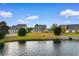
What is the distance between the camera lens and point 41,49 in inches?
78.1

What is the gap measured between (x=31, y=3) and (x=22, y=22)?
20 cm

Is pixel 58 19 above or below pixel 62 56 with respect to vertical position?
above

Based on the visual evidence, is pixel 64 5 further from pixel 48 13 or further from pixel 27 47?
pixel 27 47

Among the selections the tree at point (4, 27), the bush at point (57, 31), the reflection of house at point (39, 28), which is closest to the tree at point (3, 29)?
the tree at point (4, 27)

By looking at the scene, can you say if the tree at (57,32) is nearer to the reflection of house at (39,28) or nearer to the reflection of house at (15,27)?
the reflection of house at (39,28)

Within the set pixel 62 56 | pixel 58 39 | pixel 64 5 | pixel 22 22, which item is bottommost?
pixel 62 56

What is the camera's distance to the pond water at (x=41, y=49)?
1.96m

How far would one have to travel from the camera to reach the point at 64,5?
1.96 m

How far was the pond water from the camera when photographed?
196cm

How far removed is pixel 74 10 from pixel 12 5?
58 cm

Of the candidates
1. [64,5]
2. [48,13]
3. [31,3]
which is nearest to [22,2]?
[31,3]

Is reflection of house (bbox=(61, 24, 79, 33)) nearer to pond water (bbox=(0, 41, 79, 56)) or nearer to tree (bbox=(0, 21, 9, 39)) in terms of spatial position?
pond water (bbox=(0, 41, 79, 56))

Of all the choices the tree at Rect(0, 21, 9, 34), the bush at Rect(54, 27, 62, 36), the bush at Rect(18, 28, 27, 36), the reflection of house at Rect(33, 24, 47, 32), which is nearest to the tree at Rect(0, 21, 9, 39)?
the tree at Rect(0, 21, 9, 34)

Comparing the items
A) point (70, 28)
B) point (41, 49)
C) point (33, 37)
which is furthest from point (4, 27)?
point (70, 28)
